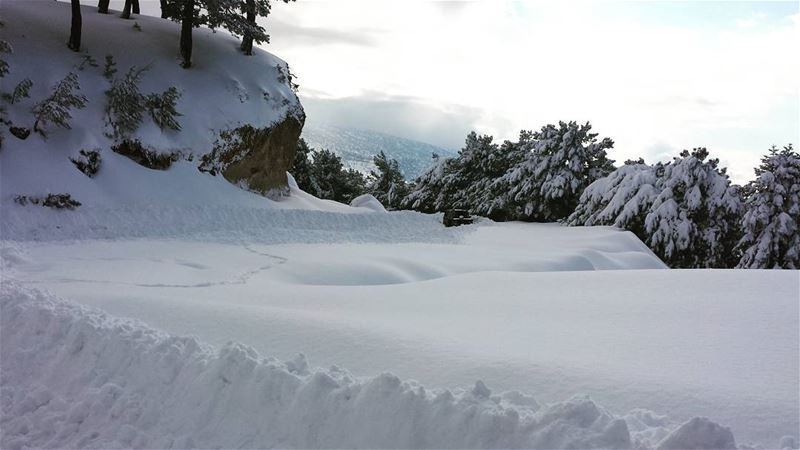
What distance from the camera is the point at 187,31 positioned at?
15773 mm

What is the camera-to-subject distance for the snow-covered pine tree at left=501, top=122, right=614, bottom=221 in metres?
17.9

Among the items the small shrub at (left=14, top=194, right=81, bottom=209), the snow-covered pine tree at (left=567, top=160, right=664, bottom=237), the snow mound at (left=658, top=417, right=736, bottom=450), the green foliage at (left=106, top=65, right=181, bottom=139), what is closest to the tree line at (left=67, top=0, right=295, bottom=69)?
the green foliage at (left=106, top=65, right=181, bottom=139)

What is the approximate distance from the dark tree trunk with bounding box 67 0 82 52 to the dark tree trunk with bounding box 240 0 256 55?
4.50m

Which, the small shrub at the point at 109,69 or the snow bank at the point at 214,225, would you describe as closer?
the snow bank at the point at 214,225

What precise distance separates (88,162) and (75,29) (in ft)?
15.6

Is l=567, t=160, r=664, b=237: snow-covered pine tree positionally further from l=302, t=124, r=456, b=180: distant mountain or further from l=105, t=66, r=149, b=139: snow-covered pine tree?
l=302, t=124, r=456, b=180: distant mountain

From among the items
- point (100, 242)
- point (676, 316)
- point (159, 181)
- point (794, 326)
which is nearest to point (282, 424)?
point (676, 316)

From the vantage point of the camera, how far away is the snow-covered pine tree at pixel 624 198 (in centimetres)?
1503

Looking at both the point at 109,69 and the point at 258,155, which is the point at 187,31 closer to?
the point at 109,69

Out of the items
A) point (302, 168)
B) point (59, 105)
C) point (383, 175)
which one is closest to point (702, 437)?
point (59, 105)

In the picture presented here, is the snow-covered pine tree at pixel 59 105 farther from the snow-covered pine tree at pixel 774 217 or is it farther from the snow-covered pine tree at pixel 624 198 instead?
the snow-covered pine tree at pixel 774 217

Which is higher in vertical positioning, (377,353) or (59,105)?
(59,105)

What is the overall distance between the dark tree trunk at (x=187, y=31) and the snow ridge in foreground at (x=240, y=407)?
45.2 feet

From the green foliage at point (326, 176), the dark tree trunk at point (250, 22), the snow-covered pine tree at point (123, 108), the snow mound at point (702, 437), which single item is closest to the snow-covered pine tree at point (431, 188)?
the green foliage at point (326, 176)
